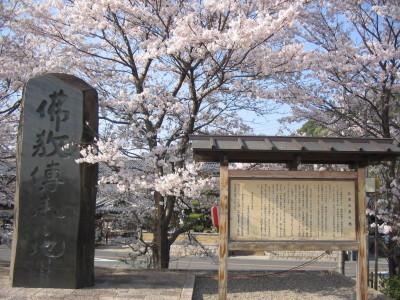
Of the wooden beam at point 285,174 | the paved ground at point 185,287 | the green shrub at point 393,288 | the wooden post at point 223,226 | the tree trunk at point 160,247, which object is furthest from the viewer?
the tree trunk at point 160,247

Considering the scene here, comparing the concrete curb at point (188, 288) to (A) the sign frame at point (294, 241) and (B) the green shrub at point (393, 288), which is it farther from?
(B) the green shrub at point (393, 288)

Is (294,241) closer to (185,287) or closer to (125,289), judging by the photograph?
(185,287)

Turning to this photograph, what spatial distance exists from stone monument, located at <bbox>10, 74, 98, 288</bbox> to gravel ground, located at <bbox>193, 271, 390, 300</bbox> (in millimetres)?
2208

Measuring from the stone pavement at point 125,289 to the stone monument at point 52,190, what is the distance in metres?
0.33

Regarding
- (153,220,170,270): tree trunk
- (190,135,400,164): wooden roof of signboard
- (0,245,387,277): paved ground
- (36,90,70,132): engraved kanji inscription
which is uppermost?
(36,90,70,132): engraved kanji inscription

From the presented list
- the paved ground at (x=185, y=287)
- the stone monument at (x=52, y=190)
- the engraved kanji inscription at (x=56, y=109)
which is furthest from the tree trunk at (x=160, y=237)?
the engraved kanji inscription at (x=56, y=109)

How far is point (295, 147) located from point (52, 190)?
13.2 ft

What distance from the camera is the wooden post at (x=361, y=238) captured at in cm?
733

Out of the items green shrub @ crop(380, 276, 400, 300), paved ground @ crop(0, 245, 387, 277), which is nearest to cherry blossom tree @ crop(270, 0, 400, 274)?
green shrub @ crop(380, 276, 400, 300)

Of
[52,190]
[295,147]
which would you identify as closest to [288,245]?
[295,147]

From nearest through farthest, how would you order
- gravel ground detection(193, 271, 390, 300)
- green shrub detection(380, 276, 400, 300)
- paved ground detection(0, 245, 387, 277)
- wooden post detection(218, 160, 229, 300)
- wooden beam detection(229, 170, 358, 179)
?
wooden post detection(218, 160, 229, 300) < wooden beam detection(229, 170, 358, 179) < gravel ground detection(193, 271, 390, 300) < green shrub detection(380, 276, 400, 300) < paved ground detection(0, 245, 387, 277)

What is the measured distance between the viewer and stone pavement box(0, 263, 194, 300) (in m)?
7.77

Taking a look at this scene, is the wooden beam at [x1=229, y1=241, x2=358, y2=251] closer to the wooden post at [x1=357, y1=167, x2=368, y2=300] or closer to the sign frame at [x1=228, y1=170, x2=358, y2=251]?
the sign frame at [x1=228, y1=170, x2=358, y2=251]

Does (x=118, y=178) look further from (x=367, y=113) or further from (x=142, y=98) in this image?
(x=367, y=113)
